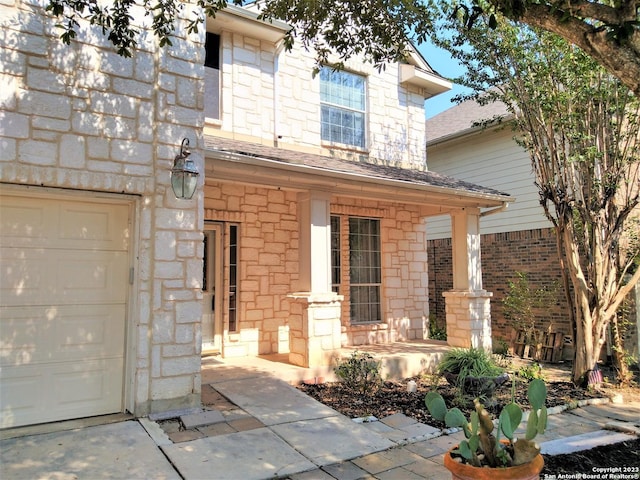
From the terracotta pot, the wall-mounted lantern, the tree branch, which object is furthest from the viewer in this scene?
the wall-mounted lantern

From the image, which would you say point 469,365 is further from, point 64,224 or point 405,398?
point 64,224

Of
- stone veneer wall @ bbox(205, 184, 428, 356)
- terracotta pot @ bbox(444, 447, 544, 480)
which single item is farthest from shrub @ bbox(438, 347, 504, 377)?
terracotta pot @ bbox(444, 447, 544, 480)

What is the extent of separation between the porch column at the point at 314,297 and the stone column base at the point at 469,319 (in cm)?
279

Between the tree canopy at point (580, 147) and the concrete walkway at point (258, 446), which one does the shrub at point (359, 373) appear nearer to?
the concrete walkway at point (258, 446)

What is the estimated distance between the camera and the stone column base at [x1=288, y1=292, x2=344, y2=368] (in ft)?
22.4

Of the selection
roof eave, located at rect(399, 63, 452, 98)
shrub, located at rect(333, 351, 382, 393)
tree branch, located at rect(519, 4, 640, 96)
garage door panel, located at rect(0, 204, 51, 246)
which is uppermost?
roof eave, located at rect(399, 63, 452, 98)

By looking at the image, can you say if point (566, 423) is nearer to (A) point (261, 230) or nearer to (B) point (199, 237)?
(B) point (199, 237)

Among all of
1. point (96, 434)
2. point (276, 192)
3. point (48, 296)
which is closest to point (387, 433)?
point (96, 434)

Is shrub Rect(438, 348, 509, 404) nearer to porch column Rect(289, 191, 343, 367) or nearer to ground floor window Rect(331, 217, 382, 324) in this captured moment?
porch column Rect(289, 191, 343, 367)

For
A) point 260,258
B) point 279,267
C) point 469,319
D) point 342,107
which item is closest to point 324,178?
point 260,258

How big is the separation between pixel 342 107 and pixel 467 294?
4363mm

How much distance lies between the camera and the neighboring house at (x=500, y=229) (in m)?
10.2

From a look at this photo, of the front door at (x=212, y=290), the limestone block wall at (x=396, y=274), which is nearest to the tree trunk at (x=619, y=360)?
the limestone block wall at (x=396, y=274)

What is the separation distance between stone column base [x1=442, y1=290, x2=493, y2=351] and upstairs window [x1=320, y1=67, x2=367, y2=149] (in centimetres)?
359
